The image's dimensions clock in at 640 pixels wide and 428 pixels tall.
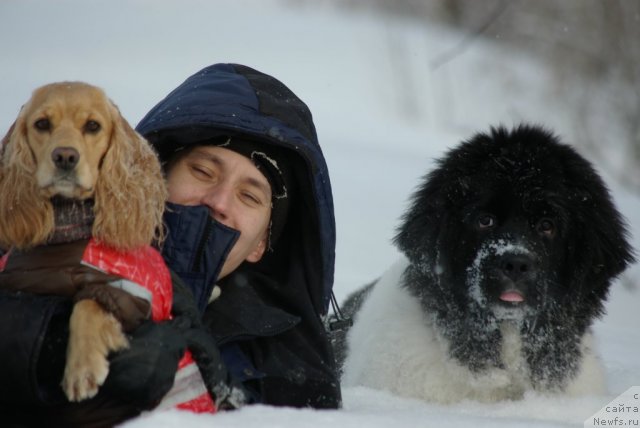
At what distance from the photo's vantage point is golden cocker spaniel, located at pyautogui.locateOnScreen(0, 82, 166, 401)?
2752 millimetres

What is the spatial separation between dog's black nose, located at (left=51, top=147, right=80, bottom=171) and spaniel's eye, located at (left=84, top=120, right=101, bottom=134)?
0.45 ft

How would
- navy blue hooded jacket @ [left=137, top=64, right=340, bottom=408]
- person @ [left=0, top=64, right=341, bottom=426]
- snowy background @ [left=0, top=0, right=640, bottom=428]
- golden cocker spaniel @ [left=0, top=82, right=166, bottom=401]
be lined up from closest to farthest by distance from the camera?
golden cocker spaniel @ [left=0, top=82, right=166, bottom=401] → person @ [left=0, top=64, right=341, bottom=426] → navy blue hooded jacket @ [left=137, top=64, right=340, bottom=408] → snowy background @ [left=0, top=0, right=640, bottom=428]

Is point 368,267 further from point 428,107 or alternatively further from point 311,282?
point 428,107

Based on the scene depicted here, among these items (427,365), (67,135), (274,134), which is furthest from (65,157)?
(427,365)

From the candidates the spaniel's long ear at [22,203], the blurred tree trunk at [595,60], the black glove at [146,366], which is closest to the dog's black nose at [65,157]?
the spaniel's long ear at [22,203]

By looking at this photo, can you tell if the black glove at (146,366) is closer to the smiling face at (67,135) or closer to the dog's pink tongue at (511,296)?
the smiling face at (67,135)

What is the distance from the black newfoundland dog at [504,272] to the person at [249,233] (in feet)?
2.02

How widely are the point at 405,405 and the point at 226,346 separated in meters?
0.92

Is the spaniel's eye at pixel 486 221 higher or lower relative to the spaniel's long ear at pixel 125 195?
higher

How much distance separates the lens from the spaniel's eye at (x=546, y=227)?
4461 millimetres

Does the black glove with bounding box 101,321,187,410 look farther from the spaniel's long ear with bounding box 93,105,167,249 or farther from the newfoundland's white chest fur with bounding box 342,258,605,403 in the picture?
the newfoundland's white chest fur with bounding box 342,258,605,403

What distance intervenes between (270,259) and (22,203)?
178cm

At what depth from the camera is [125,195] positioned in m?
3.07

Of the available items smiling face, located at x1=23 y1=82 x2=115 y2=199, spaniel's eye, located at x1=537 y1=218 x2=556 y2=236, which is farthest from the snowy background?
smiling face, located at x1=23 y1=82 x2=115 y2=199
